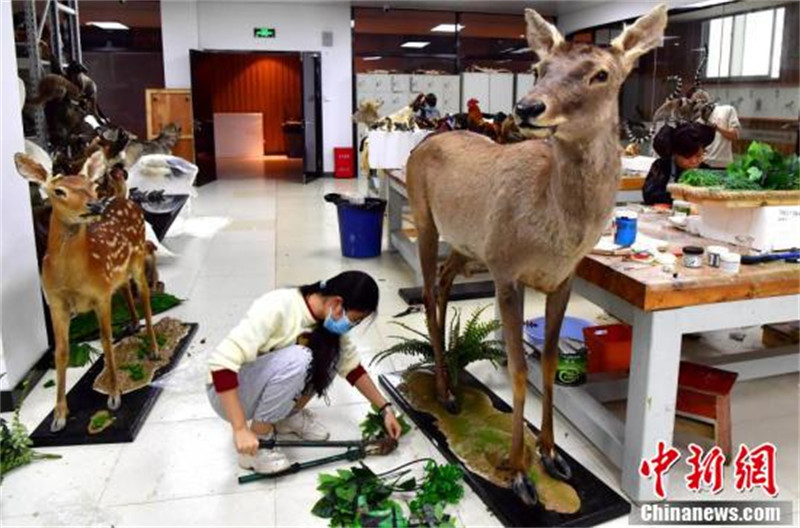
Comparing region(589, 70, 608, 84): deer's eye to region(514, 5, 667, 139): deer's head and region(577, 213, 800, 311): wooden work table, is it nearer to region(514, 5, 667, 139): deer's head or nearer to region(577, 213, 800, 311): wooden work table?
region(514, 5, 667, 139): deer's head

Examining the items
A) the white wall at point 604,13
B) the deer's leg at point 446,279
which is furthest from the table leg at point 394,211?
the white wall at point 604,13

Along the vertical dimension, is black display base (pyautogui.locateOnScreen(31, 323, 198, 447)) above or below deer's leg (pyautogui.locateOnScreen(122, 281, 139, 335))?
below

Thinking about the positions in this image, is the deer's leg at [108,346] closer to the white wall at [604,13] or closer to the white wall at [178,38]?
the white wall at [604,13]

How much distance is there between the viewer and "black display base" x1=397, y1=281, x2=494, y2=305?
4.49 meters

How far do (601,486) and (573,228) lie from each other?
0.98 meters

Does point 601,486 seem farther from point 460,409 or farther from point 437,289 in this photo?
point 437,289

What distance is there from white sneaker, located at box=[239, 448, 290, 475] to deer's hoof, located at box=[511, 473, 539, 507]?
0.83 meters

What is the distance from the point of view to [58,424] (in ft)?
8.73

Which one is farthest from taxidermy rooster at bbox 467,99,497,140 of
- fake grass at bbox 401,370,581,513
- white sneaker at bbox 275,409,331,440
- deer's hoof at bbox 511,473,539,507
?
deer's hoof at bbox 511,473,539,507

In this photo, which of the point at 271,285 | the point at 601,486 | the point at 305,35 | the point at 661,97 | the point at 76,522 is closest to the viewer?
the point at 76,522

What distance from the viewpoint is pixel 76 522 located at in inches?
83.5

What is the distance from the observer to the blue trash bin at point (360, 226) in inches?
220

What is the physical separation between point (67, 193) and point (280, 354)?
1.12 meters

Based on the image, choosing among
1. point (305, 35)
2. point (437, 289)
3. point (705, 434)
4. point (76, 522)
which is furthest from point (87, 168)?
point (305, 35)
